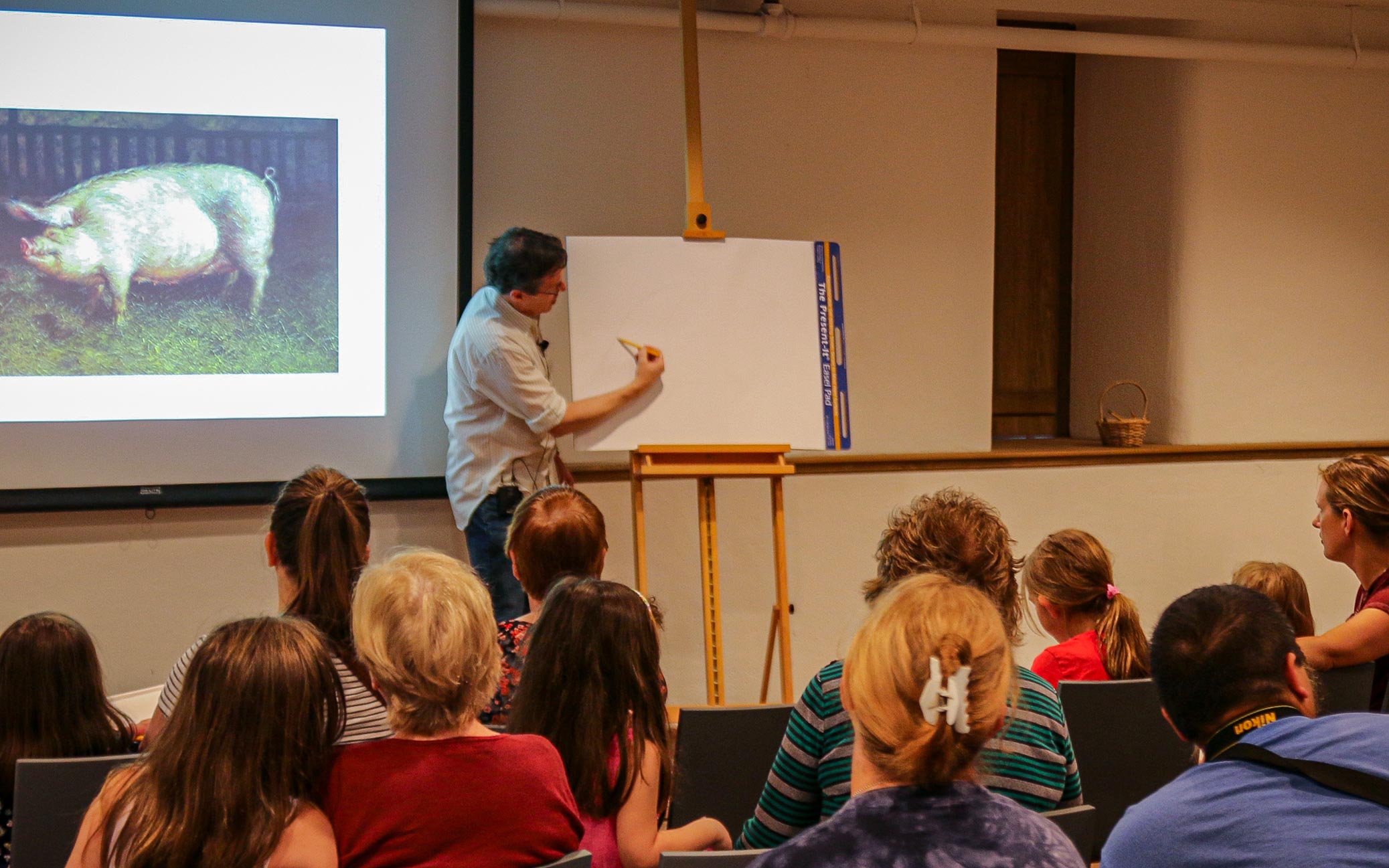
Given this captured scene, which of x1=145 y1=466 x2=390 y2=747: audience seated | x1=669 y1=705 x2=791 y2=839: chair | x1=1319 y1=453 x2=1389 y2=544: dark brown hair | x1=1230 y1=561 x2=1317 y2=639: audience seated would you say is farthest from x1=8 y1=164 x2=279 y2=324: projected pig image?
x1=1319 y1=453 x2=1389 y2=544: dark brown hair

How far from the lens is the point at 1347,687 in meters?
2.29

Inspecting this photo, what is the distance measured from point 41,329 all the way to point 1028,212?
371 centimetres

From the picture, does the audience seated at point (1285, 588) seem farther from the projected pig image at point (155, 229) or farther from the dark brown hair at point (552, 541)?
the projected pig image at point (155, 229)

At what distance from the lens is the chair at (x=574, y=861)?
1.29m

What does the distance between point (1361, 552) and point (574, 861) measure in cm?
197

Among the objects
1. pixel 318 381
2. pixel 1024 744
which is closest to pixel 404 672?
pixel 1024 744

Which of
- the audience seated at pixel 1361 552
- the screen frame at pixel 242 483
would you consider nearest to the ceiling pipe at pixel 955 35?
the screen frame at pixel 242 483

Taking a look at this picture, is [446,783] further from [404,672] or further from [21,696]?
[21,696]

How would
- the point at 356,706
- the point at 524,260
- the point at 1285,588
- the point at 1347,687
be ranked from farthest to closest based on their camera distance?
the point at 524,260 → the point at 1285,588 → the point at 1347,687 → the point at 356,706

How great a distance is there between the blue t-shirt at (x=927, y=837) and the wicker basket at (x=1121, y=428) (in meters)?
Result: 3.61

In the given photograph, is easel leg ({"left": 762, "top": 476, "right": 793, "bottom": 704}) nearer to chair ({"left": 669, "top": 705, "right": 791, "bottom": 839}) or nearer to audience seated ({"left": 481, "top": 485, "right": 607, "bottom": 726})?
audience seated ({"left": 481, "top": 485, "right": 607, "bottom": 726})

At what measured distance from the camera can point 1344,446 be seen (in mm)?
4668

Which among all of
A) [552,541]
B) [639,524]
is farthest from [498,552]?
[552,541]

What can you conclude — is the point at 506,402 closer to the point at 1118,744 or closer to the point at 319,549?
the point at 319,549
